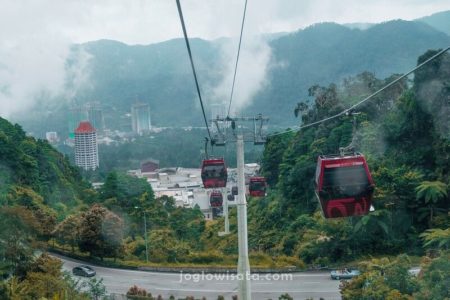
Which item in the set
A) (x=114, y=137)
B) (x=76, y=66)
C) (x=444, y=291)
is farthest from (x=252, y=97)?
(x=444, y=291)

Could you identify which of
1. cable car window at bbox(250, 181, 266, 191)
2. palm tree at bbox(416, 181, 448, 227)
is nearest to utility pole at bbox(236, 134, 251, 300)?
palm tree at bbox(416, 181, 448, 227)

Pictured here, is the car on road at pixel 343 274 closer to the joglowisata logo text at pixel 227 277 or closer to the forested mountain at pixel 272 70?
the joglowisata logo text at pixel 227 277

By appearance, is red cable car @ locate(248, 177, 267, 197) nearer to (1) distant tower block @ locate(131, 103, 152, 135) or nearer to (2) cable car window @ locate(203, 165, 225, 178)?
(2) cable car window @ locate(203, 165, 225, 178)

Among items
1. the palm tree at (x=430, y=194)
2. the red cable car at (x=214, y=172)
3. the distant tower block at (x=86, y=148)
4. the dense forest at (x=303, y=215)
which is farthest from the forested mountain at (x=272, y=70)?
the red cable car at (x=214, y=172)

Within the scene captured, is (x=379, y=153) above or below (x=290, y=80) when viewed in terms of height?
below

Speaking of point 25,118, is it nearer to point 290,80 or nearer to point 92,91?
point 92,91

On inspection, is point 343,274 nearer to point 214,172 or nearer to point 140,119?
point 214,172
